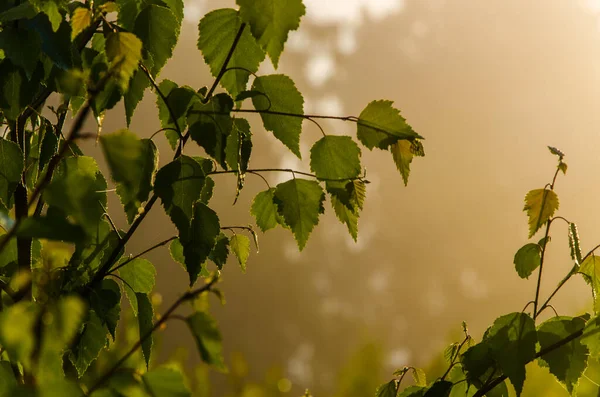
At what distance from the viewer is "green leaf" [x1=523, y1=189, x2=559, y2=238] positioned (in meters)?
1.37

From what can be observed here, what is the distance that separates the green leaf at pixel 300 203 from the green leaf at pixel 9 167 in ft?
1.59

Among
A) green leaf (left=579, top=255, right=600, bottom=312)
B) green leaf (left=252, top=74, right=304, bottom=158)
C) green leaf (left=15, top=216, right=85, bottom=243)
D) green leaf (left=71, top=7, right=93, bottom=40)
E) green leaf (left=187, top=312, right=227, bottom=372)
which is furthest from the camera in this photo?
green leaf (left=579, top=255, right=600, bottom=312)

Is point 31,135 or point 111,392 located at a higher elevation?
point 31,135

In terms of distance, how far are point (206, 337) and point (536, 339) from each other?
0.73 meters

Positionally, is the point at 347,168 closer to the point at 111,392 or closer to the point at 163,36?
the point at 163,36

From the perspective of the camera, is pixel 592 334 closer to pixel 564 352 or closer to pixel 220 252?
pixel 564 352

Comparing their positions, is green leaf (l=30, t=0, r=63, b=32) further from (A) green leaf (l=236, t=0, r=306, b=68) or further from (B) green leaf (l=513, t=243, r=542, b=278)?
(B) green leaf (l=513, t=243, r=542, b=278)

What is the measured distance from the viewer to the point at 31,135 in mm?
1623

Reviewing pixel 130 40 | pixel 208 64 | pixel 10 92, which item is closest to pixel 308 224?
pixel 208 64

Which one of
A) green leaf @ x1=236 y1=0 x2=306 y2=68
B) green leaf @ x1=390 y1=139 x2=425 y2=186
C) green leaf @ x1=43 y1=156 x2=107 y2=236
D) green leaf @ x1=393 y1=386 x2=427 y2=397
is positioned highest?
green leaf @ x1=236 y1=0 x2=306 y2=68

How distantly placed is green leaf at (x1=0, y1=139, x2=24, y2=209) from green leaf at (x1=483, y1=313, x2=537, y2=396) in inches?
36.4

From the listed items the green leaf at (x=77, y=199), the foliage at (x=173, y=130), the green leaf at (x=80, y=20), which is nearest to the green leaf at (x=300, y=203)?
the foliage at (x=173, y=130)

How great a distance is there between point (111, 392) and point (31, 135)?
0.99 metres

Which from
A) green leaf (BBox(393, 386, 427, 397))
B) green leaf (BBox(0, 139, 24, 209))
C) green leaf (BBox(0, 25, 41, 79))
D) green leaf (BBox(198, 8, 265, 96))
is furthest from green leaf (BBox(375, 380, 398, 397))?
green leaf (BBox(0, 25, 41, 79))
